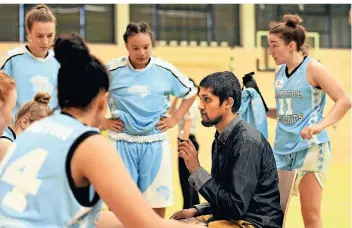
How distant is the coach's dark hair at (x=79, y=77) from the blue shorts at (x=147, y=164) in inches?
89.9

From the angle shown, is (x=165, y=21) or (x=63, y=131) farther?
(x=165, y=21)

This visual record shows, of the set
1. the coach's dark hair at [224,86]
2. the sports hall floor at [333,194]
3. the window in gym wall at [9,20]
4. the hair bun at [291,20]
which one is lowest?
the sports hall floor at [333,194]

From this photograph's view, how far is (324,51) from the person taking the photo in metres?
12.2

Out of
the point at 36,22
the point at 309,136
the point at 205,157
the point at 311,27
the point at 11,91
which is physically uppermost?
the point at 311,27

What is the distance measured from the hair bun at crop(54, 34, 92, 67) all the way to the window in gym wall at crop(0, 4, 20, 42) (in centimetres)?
900

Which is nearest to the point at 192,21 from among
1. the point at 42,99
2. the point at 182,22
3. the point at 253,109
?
the point at 182,22

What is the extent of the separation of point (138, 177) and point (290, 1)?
9.16 meters

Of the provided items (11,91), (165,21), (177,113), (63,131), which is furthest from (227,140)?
(165,21)

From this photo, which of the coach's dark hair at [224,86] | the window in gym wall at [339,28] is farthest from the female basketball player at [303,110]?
the window in gym wall at [339,28]

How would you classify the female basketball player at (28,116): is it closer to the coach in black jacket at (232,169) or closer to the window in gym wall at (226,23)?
the coach in black jacket at (232,169)

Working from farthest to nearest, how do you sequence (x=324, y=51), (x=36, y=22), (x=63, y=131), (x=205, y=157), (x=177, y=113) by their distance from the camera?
(x=324, y=51) < (x=205, y=157) < (x=177, y=113) < (x=36, y=22) < (x=63, y=131)

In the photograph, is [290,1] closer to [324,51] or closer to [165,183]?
[324,51]

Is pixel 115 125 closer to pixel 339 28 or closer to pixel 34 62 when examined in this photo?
pixel 34 62

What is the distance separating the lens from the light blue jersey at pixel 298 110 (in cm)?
395
